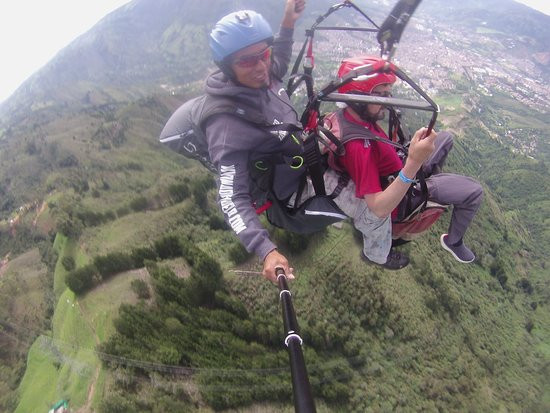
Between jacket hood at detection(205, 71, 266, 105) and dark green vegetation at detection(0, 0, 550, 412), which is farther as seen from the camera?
dark green vegetation at detection(0, 0, 550, 412)

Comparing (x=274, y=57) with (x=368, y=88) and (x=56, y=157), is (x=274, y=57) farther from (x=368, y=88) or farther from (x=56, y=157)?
(x=56, y=157)

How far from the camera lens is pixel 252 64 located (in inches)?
185

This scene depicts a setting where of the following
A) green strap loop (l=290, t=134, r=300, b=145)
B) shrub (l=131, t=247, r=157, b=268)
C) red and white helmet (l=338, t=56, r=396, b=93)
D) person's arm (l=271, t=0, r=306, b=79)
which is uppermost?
red and white helmet (l=338, t=56, r=396, b=93)

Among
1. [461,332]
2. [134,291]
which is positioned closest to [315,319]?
[134,291]

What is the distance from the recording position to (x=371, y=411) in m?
28.8

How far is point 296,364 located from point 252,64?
140 inches

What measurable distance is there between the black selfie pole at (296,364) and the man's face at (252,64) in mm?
2703

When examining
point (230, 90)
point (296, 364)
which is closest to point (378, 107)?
point (230, 90)

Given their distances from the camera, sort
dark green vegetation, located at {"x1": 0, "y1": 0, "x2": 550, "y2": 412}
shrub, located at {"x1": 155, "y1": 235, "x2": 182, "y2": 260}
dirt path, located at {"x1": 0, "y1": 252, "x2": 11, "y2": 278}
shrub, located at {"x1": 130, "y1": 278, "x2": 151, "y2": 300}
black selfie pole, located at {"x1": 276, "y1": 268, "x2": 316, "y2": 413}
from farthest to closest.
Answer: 1. dirt path, located at {"x1": 0, "y1": 252, "x2": 11, "y2": 278}
2. shrub, located at {"x1": 155, "y1": 235, "x2": 182, "y2": 260}
3. shrub, located at {"x1": 130, "y1": 278, "x2": 151, "y2": 300}
4. dark green vegetation, located at {"x1": 0, "y1": 0, "x2": 550, "y2": 412}
5. black selfie pole, located at {"x1": 276, "y1": 268, "x2": 316, "y2": 413}

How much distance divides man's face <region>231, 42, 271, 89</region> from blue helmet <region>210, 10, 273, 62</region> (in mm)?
79

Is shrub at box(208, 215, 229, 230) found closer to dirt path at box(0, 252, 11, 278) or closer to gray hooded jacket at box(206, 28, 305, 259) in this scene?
gray hooded jacket at box(206, 28, 305, 259)

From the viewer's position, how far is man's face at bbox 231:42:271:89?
462cm

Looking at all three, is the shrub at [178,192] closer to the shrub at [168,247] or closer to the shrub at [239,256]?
the shrub at [239,256]

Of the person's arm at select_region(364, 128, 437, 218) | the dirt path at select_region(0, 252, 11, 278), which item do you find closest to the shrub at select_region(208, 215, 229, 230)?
the person's arm at select_region(364, 128, 437, 218)
